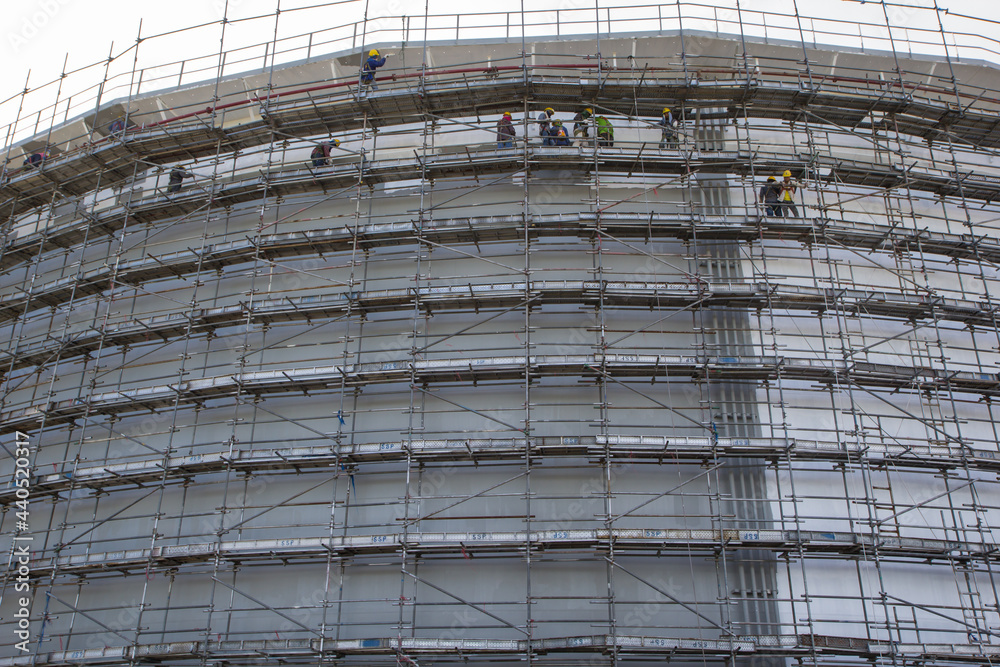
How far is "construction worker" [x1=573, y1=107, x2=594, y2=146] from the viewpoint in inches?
655

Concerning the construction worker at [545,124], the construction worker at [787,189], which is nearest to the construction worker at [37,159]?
the construction worker at [545,124]

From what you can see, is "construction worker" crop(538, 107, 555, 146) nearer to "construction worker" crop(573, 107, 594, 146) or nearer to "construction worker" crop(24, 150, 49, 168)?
"construction worker" crop(573, 107, 594, 146)

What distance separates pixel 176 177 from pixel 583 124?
371 inches

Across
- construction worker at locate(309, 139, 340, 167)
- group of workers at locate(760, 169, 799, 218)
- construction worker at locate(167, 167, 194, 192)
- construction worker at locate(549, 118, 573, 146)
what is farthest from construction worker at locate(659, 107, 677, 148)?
construction worker at locate(167, 167, 194, 192)

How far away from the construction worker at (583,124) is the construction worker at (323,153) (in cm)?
518

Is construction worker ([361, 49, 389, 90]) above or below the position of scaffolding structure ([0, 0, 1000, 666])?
above

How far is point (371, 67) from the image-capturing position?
58.1 ft

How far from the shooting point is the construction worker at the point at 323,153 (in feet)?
56.1

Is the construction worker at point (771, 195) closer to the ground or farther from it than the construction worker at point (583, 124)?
closer to the ground

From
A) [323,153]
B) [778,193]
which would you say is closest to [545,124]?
[323,153]

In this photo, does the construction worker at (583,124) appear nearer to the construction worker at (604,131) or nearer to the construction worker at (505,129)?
the construction worker at (604,131)

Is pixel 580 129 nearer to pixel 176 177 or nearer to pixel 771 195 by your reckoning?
pixel 771 195

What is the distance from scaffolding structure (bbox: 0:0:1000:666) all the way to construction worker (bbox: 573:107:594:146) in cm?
32

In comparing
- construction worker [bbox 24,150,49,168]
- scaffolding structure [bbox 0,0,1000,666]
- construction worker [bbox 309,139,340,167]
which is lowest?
scaffolding structure [bbox 0,0,1000,666]
